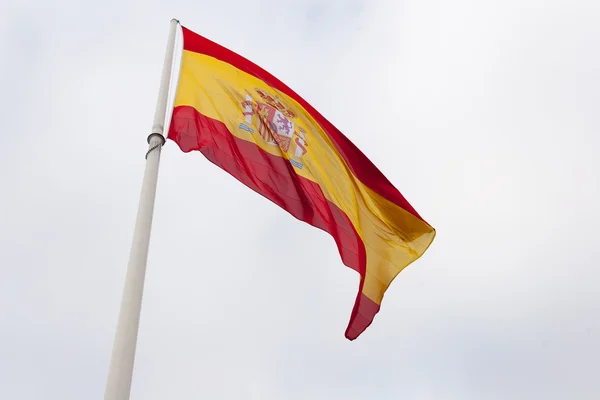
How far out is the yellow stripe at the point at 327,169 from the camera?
1167cm

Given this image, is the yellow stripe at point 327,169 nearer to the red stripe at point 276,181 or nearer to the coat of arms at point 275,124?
the coat of arms at point 275,124

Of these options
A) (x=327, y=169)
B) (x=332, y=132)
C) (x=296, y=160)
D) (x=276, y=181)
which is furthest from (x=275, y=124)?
(x=332, y=132)

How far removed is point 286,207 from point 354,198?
2235 millimetres

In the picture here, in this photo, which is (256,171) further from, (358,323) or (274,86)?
(358,323)

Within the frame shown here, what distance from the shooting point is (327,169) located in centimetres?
1320

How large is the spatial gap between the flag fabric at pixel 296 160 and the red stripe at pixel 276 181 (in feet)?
0.06

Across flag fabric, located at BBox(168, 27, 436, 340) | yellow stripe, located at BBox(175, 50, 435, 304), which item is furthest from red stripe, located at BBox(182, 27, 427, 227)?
yellow stripe, located at BBox(175, 50, 435, 304)
